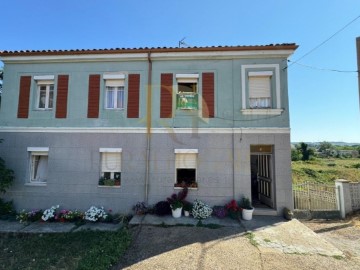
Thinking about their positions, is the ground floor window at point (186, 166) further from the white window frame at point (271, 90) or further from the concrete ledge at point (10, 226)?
the concrete ledge at point (10, 226)

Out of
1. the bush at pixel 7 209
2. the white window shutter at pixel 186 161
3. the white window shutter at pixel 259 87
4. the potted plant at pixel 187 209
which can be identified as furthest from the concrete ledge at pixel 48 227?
the white window shutter at pixel 259 87

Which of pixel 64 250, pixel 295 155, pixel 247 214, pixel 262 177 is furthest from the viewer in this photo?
pixel 295 155

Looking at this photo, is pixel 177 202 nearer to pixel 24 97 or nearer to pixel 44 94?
pixel 44 94

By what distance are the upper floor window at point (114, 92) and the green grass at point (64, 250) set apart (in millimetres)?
5292

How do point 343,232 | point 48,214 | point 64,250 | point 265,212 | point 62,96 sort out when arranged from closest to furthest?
point 64,250 < point 343,232 < point 48,214 < point 265,212 < point 62,96

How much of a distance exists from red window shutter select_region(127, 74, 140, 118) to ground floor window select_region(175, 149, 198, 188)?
255 cm

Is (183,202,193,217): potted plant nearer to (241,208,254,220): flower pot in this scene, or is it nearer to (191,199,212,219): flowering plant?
(191,199,212,219): flowering plant

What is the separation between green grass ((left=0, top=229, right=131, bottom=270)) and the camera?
5.20 m

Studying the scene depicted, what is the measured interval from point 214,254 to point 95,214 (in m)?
5.15

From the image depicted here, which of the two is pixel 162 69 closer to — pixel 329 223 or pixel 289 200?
pixel 289 200

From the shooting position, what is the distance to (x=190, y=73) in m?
9.22

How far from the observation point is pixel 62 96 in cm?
941

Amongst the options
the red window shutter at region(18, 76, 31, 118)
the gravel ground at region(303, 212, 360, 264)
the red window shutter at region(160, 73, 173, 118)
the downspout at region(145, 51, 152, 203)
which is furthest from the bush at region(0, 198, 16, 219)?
the gravel ground at region(303, 212, 360, 264)

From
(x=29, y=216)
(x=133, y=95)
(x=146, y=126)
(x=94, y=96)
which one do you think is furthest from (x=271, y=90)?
(x=29, y=216)
